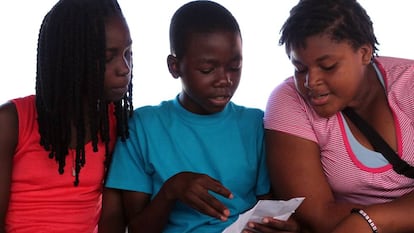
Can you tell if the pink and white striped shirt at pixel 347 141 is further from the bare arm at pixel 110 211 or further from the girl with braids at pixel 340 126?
the bare arm at pixel 110 211

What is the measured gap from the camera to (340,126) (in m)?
1.47

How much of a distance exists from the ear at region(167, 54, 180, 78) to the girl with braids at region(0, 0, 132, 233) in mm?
115

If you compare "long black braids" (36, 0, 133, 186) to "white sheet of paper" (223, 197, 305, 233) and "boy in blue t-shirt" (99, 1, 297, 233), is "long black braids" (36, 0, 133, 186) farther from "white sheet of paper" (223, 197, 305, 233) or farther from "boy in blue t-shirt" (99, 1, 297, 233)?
"white sheet of paper" (223, 197, 305, 233)

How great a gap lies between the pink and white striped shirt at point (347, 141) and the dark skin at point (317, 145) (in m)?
0.02

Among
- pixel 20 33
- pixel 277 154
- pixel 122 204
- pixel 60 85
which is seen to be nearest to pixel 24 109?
pixel 60 85

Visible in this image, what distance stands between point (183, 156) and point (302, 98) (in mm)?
329

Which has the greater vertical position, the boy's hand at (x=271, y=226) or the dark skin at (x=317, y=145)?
the dark skin at (x=317, y=145)

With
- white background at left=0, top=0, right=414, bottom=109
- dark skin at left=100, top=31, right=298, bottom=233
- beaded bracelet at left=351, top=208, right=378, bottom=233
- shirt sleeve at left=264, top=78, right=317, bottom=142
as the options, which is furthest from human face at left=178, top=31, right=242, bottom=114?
white background at left=0, top=0, right=414, bottom=109

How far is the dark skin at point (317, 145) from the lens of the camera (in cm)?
137

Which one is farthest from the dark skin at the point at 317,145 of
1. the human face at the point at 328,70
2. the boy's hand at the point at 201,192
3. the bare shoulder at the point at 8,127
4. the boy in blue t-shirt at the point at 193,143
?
the bare shoulder at the point at 8,127

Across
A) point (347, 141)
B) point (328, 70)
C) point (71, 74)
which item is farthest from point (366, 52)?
point (71, 74)

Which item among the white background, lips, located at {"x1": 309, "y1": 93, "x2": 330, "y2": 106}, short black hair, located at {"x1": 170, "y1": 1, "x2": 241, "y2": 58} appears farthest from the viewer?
the white background

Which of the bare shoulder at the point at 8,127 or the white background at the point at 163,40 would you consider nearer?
the bare shoulder at the point at 8,127

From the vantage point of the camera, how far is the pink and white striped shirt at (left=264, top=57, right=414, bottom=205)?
1444 millimetres
